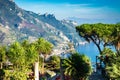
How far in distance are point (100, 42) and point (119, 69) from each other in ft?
104

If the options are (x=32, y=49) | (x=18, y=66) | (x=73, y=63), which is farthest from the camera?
(x=32, y=49)

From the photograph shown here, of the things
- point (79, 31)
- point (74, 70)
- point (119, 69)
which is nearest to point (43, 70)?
point (79, 31)

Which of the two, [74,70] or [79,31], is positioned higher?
[79,31]

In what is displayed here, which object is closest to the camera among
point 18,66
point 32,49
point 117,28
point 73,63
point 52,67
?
point 73,63

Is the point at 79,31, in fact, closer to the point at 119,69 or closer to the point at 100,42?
the point at 100,42

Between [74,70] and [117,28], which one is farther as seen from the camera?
[117,28]

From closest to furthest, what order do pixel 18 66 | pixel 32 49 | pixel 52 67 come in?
1. pixel 18 66
2. pixel 32 49
3. pixel 52 67

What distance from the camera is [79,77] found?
51.7m

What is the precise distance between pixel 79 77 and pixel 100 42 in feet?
56.6

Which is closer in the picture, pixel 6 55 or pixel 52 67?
pixel 6 55

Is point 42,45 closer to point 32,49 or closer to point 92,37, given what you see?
point 32,49

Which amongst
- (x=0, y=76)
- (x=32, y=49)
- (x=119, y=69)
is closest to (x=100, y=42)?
(x=32, y=49)

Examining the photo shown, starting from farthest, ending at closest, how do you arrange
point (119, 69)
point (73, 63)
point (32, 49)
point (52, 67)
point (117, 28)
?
point (52, 67) → point (32, 49) → point (117, 28) → point (73, 63) → point (119, 69)

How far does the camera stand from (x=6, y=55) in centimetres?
7475
